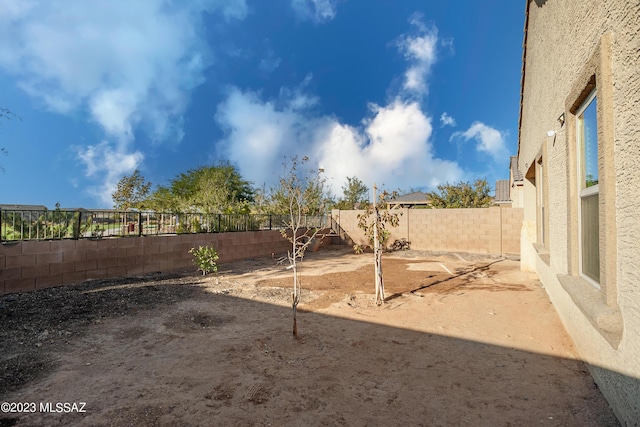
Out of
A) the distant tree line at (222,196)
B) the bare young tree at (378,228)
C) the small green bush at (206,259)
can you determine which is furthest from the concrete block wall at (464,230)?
the small green bush at (206,259)

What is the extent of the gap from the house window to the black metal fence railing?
3.43m

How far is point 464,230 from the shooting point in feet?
48.2

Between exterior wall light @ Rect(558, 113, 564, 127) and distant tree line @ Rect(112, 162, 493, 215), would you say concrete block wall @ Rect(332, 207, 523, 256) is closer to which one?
distant tree line @ Rect(112, 162, 493, 215)

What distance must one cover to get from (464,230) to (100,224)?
13470 mm

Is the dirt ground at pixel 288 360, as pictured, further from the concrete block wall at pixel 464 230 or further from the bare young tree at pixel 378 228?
the concrete block wall at pixel 464 230

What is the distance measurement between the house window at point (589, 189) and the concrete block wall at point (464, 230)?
1112 cm

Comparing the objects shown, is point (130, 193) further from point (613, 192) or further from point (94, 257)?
point (613, 192)

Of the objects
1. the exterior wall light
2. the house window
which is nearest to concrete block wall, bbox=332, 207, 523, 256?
the exterior wall light

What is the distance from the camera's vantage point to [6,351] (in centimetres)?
386

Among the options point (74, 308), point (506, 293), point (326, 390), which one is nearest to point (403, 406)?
point (326, 390)

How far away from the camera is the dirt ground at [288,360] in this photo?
270 centimetres

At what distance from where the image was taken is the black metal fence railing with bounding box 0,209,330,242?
6.91 m

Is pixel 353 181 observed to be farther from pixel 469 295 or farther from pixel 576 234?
pixel 576 234

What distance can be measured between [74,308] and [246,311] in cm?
290
